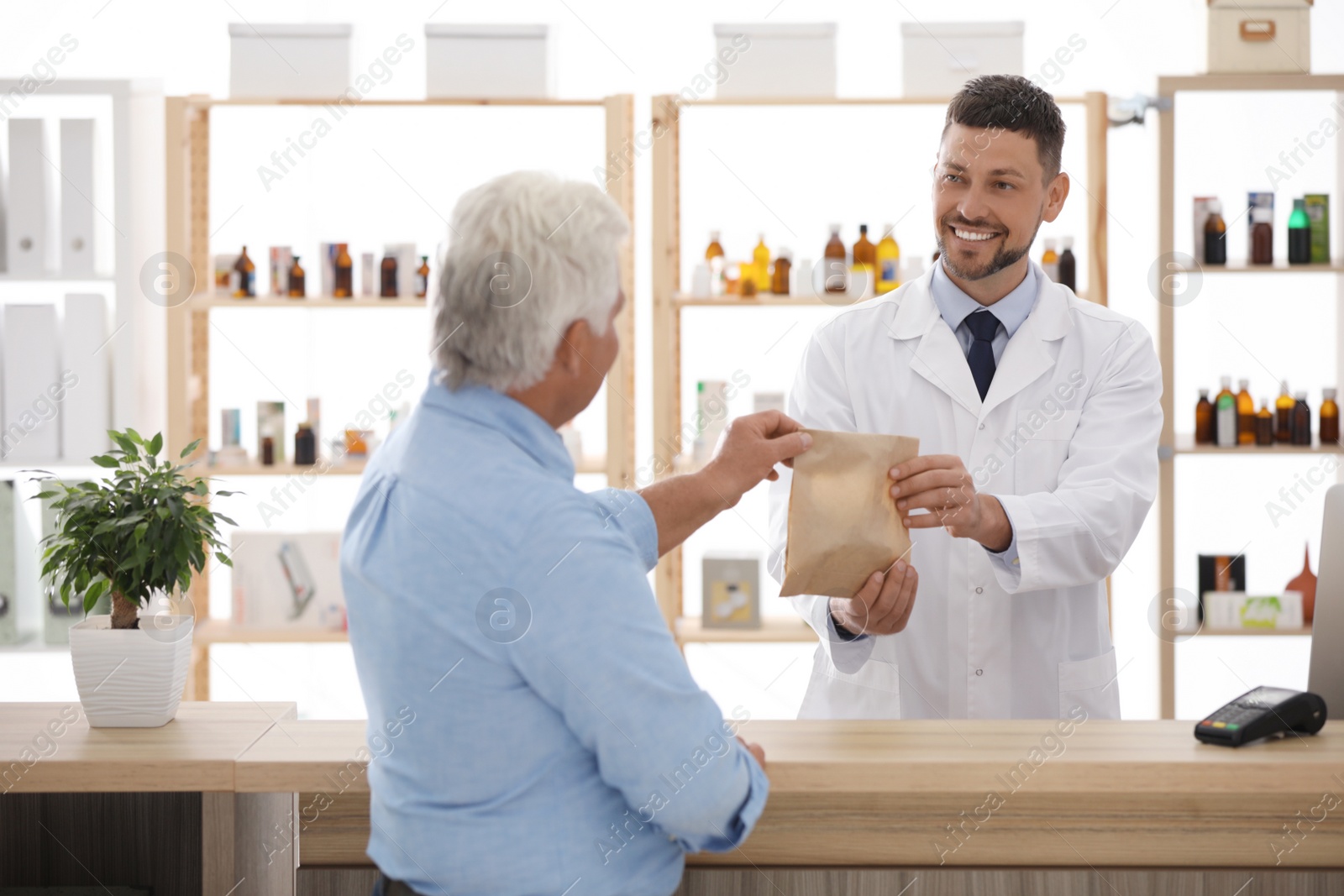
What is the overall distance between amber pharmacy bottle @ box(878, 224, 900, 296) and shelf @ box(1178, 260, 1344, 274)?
780mm

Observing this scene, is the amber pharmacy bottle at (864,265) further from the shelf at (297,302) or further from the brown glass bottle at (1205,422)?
the shelf at (297,302)

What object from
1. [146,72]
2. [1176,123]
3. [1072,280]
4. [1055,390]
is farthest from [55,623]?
[1176,123]

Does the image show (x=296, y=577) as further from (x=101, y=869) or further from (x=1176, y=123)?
(x=1176, y=123)

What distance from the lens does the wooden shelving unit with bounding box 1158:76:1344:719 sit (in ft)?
10.3

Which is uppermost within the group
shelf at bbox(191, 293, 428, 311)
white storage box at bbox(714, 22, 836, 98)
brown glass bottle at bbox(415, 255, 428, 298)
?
white storage box at bbox(714, 22, 836, 98)

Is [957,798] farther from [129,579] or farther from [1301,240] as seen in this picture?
[1301,240]

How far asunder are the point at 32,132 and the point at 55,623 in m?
1.30

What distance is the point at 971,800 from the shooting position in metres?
1.30

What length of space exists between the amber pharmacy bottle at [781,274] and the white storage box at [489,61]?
77cm

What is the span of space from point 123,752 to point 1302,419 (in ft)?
9.97

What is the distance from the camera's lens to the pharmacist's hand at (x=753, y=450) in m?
1.41

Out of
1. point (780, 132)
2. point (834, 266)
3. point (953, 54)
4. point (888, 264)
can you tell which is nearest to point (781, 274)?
point (834, 266)

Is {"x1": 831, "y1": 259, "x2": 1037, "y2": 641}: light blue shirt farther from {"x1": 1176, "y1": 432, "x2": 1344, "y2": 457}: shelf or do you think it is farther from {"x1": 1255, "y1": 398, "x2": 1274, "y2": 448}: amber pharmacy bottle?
{"x1": 1255, "y1": 398, "x2": 1274, "y2": 448}: amber pharmacy bottle

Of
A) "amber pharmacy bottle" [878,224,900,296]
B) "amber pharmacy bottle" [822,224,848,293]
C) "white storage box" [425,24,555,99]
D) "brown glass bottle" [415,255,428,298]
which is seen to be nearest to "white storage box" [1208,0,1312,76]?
"amber pharmacy bottle" [878,224,900,296]
